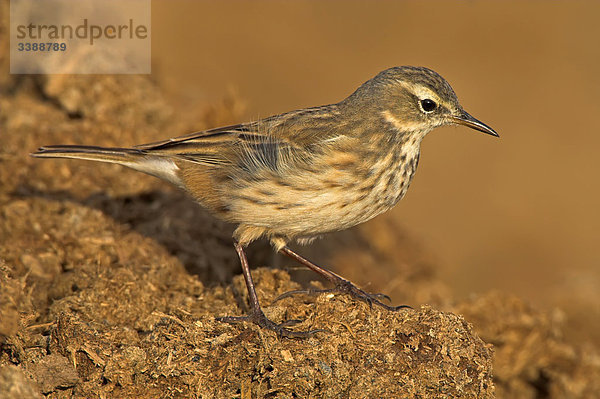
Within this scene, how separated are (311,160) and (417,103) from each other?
3.27ft

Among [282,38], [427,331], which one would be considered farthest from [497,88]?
[427,331]

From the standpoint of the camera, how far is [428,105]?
5.57 m

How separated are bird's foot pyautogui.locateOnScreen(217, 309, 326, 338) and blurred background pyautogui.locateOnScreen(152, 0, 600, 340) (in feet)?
13.4

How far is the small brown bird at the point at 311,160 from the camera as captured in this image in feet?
17.3

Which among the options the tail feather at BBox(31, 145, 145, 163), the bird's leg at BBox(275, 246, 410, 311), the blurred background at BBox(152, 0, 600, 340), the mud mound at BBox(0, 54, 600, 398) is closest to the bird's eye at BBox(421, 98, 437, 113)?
the bird's leg at BBox(275, 246, 410, 311)

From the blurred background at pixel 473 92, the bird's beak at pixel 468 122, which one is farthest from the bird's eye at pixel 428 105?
the blurred background at pixel 473 92

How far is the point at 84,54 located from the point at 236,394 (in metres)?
5.57

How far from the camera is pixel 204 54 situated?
14391 mm

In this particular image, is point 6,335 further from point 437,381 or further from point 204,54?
point 204,54

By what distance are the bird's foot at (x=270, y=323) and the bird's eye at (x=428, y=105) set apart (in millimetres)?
1984

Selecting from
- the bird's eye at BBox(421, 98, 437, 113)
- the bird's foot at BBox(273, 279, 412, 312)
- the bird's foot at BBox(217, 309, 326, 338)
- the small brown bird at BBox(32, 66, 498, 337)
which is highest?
the bird's eye at BBox(421, 98, 437, 113)

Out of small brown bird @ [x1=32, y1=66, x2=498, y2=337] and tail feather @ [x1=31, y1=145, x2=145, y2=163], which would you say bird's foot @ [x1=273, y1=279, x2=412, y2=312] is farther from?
tail feather @ [x1=31, y1=145, x2=145, y2=163]

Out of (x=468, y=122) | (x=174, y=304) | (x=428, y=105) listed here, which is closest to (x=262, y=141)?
(x=428, y=105)

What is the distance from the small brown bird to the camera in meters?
5.26
